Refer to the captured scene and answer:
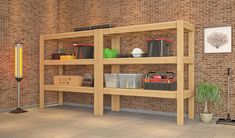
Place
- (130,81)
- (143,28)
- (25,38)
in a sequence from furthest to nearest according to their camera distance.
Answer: (25,38)
(130,81)
(143,28)

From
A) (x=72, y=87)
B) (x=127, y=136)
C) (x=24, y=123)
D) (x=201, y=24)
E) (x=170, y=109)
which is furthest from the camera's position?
(x=72, y=87)

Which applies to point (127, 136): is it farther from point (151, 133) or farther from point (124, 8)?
point (124, 8)

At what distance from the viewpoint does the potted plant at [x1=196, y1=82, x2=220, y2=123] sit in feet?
16.3

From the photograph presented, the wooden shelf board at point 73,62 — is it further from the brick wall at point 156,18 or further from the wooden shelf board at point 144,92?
the brick wall at point 156,18

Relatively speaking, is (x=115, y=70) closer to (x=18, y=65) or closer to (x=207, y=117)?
(x=18, y=65)

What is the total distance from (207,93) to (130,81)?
1.62m

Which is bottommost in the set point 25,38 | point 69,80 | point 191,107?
point 191,107

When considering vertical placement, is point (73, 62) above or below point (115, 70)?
above

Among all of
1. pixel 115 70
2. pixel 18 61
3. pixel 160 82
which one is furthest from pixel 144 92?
pixel 18 61

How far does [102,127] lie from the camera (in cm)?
466

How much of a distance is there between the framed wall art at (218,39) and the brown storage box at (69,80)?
3060 mm

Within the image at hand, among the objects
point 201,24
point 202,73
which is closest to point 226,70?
point 202,73

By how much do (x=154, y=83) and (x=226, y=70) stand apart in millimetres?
1444

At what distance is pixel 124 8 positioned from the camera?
6520 millimetres
